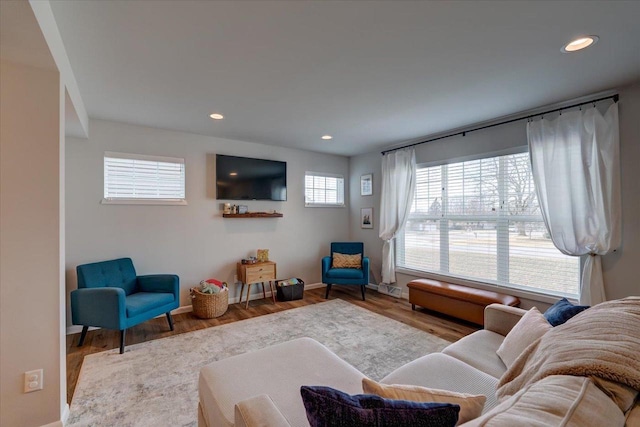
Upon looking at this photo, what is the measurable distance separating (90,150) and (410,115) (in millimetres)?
3858

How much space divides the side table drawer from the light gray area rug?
2.01ft

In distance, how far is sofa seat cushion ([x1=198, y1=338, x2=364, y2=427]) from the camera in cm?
130

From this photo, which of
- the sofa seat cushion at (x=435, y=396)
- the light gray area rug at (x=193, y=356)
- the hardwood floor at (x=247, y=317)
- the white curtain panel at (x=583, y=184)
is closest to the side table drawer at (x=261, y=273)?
the hardwood floor at (x=247, y=317)

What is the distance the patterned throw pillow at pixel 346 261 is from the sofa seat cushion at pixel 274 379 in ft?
10.3

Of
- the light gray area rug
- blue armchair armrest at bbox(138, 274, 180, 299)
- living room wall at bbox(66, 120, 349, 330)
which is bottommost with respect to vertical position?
the light gray area rug

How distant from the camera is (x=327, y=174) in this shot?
5.56 meters

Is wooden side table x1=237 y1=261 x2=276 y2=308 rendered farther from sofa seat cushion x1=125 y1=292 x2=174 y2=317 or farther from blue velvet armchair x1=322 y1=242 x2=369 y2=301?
sofa seat cushion x1=125 y1=292 x2=174 y2=317

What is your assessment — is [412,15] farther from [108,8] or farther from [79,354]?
[79,354]

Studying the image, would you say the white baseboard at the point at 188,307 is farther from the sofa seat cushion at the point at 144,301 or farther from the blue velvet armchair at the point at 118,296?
the sofa seat cushion at the point at 144,301

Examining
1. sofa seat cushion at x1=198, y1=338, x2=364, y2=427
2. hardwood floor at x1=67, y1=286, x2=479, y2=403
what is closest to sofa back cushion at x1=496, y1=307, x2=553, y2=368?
sofa seat cushion at x1=198, y1=338, x2=364, y2=427

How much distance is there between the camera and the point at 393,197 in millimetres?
4746

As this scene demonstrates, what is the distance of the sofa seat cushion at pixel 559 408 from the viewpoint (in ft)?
2.31

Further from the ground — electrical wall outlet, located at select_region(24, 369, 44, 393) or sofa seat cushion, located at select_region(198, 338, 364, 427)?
sofa seat cushion, located at select_region(198, 338, 364, 427)

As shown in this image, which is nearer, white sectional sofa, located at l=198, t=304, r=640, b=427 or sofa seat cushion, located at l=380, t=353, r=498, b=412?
white sectional sofa, located at l=198, t=304, r=640, b=427
